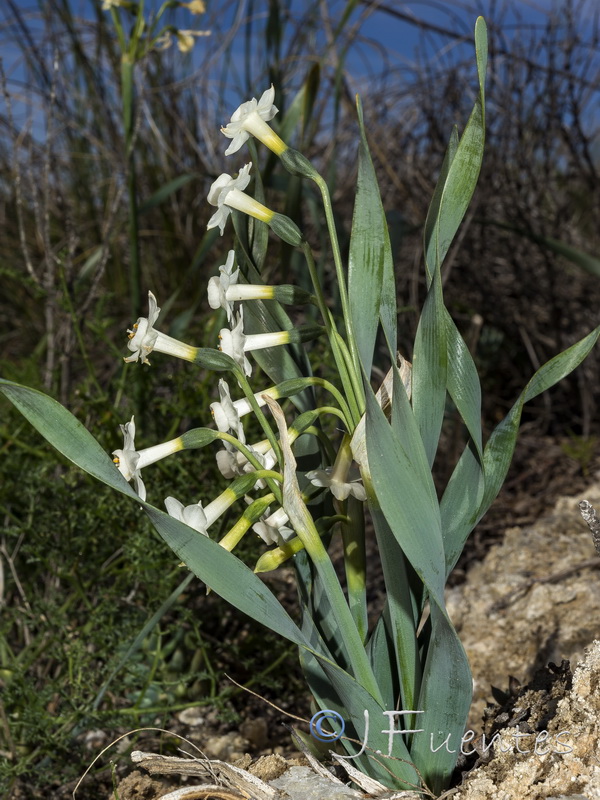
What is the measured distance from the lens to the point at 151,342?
680 mm

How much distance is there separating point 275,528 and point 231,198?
11.5 inches

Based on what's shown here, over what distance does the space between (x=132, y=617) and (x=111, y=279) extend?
5.77 ft

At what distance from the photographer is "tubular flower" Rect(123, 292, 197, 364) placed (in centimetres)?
67

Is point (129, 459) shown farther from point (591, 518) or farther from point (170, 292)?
point (170, 292)

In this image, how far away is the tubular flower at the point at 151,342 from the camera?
2.20 ft

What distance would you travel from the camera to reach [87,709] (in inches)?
39.3

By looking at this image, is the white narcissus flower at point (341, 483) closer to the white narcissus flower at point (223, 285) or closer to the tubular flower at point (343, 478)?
the tubular flower at point (343, 478)

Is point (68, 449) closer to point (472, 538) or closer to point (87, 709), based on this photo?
point (87, 709)

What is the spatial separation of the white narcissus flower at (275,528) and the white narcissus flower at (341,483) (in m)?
0.04

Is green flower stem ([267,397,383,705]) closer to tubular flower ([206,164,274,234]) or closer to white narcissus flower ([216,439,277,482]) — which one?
white narcissus flower ([216,439,277,482])

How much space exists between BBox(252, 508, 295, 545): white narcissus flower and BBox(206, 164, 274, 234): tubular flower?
0.84 ft

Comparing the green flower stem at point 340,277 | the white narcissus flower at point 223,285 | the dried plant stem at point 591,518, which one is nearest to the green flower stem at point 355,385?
the green flower stem at point 340,277

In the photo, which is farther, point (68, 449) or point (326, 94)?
point (326, 94)

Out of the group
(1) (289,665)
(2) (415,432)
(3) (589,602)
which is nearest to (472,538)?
(3) (589,602)
